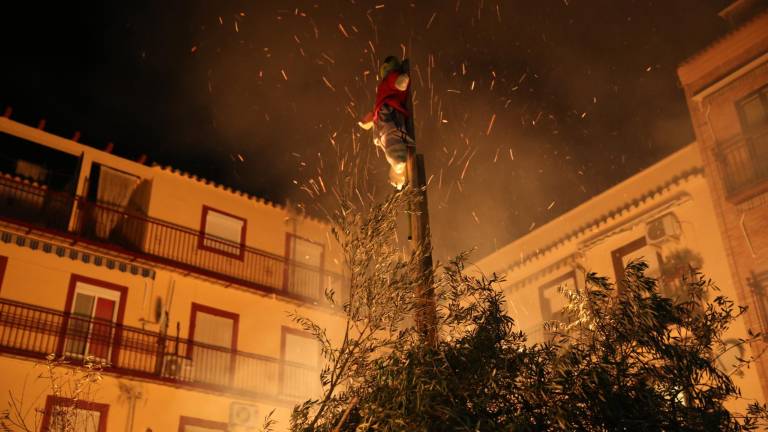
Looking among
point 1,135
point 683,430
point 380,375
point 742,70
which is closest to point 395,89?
point 380,375

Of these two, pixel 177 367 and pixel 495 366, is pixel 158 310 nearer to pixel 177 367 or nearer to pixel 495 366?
pixel 177 367

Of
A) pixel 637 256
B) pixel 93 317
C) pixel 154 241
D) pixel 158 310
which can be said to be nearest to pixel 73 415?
pixel 93 317

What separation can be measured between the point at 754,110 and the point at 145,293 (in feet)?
54.8

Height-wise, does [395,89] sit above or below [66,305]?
below

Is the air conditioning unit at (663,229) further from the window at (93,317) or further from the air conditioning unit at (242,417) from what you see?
the window at (93,317)

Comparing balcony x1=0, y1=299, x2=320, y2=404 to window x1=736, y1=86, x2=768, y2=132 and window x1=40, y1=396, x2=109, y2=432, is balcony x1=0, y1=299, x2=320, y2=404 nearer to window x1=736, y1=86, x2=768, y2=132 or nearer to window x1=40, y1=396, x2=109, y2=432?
window x1=40, y1=396, x2=109, y2=432

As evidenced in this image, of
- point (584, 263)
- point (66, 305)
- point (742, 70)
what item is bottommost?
point (66, 305)

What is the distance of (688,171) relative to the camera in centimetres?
1923

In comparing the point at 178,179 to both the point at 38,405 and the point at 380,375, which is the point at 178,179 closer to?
the point at 38,405

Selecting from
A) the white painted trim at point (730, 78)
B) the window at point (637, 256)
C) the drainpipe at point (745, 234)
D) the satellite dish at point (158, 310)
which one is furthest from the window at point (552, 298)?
the satellite dish at point (158, 310)

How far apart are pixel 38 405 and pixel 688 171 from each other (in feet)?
56.4

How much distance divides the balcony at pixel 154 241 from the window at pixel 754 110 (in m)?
13.5

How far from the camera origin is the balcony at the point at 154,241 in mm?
20297

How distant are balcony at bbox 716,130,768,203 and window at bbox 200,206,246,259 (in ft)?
46.9
